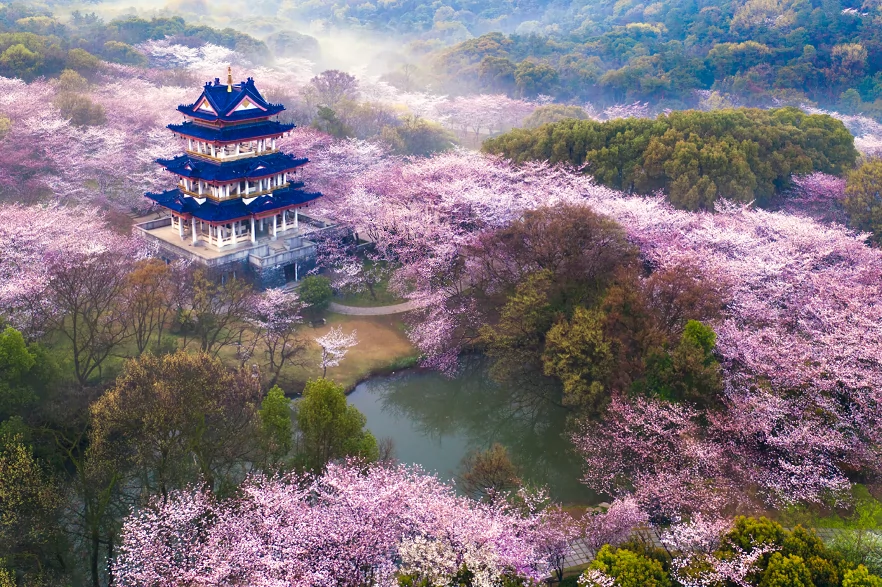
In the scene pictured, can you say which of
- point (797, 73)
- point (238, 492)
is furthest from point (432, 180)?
point (797, 73)

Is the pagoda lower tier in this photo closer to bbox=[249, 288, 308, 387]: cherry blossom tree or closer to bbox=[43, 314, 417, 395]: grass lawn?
bbox=[249, 288, 308, 387]: cherry blossom tree

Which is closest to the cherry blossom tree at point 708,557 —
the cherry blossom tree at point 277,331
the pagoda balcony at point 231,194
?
the cherry blossom tree at point 277,331

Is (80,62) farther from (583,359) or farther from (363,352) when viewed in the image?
(583,359)

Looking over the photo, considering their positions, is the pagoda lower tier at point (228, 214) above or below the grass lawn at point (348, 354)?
above

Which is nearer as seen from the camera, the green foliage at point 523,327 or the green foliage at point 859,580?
the green foliage at point 859,580

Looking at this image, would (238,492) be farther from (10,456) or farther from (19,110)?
(19,110)

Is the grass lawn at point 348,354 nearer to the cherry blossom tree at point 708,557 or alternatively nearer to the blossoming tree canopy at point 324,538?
the blossoming tree canopy at point 324,538
